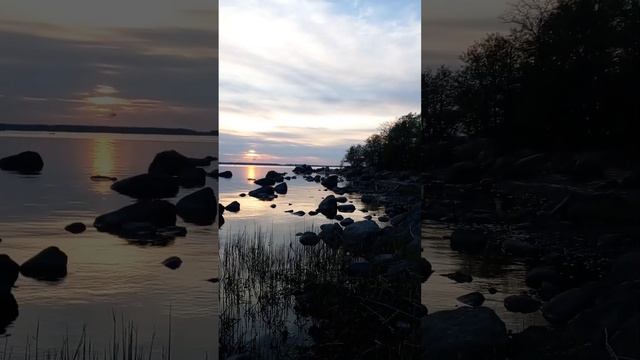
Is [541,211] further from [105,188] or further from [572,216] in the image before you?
[105,188]

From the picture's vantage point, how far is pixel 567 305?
2.80 meters

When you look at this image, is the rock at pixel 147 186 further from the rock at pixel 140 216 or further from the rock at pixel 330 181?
the rock at pixel 330 181

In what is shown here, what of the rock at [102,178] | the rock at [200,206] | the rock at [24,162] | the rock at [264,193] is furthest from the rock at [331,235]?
the rock at [24,162]

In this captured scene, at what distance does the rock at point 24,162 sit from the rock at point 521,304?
3.55 m

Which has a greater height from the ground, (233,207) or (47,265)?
(233,207)

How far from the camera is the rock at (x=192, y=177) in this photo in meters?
4.09

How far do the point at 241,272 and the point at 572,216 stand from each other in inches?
153

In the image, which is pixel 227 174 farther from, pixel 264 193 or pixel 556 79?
pixel 556 79

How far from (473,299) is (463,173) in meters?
0.87

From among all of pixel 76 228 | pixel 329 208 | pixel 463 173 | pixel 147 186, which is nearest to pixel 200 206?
pixel 147 186

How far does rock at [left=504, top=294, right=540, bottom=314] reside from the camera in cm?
295

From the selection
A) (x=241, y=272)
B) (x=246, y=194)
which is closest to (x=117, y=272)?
(x=241, y=272)

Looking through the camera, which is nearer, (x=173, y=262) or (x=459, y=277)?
(x=459, y=277)

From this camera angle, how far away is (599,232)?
2.82 meters
